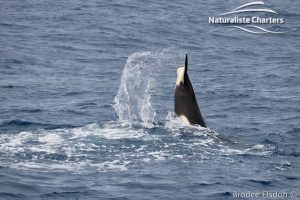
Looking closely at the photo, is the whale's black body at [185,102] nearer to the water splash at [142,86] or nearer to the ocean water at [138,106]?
the ocean water at [138,106]

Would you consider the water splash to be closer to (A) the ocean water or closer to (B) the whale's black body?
(A) the ocean water

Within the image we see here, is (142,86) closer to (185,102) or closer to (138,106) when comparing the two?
(138,106)

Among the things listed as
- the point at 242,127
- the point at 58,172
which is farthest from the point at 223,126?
the point at 58,172

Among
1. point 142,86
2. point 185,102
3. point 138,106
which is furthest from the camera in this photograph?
point 142,86

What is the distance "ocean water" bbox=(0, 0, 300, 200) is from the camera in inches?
969

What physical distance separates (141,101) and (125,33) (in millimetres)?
23309

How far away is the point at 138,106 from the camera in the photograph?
120 feet

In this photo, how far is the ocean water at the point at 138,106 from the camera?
24625mm

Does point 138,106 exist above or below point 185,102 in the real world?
below

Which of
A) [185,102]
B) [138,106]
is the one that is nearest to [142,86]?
[138,106]

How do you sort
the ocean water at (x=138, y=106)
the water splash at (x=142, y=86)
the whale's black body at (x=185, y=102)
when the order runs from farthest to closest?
the water splash at (x=142, y=86) < the whale's black body at (x=185, y=102) < the ocean water at (x=138, y=106)

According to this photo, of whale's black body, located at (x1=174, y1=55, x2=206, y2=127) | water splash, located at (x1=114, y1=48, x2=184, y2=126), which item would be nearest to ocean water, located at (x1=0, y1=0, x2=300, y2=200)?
water splash, located at (x1=114, y1=48, x2=184, y2=126)

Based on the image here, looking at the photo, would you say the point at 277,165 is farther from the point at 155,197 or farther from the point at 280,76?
the point at 280,76

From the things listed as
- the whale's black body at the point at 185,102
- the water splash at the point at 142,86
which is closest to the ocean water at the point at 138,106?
the water splash at the point at 142,86
